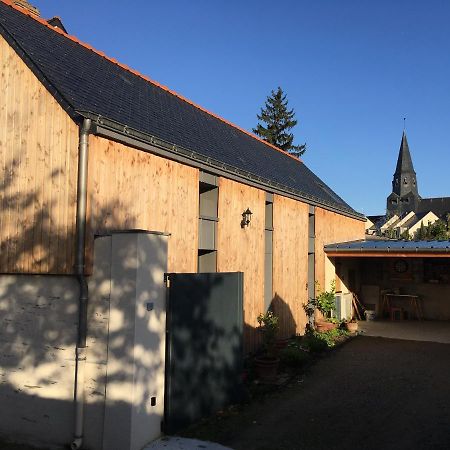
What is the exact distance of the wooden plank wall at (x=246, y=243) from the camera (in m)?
9.70

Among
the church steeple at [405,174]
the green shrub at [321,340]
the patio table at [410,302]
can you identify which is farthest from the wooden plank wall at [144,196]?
the church steeple at [405,174]

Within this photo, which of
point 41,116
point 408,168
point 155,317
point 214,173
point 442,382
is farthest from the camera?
point 408,168

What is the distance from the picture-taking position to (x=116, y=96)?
343 inches

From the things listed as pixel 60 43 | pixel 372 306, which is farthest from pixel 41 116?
pixel 372 306

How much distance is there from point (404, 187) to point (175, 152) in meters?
78.9

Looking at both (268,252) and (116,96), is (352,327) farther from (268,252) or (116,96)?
(116,96)

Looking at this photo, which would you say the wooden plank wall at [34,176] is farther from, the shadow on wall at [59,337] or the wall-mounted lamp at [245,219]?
the wall-mounted lamp at [245,219]

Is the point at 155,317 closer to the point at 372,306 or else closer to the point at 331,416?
the point at 331,416

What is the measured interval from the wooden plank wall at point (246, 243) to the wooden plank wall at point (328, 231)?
474 cm

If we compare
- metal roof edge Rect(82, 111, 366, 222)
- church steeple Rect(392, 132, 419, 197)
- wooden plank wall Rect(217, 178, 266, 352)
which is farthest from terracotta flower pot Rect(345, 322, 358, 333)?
church steeple Rect(392, 132, 419, 197)

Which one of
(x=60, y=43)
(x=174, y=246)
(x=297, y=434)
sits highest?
(x=60, y=43)

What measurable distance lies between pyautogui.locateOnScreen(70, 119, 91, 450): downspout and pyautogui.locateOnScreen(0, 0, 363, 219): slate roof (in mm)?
871

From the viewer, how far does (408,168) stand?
7950 centimetres

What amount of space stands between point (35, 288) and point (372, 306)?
15.7 metres
